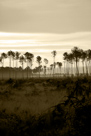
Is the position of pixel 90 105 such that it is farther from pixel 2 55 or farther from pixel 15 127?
pixel 2 55

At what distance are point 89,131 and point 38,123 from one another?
1726 millimetres

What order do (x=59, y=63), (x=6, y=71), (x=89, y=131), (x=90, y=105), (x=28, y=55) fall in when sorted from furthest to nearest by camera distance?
(x=6, y=71), (x=59, y=63), (x=28, y=55), (x=90, y=105), (x=89, y=131)

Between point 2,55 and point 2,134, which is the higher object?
point 2,55

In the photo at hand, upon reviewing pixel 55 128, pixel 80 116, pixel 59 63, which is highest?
pixel 59 63

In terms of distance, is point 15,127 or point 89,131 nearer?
point 89,131

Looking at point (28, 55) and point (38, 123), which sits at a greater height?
point (28, 55)

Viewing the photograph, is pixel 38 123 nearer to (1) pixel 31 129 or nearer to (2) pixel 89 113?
(1) pixel 31 129

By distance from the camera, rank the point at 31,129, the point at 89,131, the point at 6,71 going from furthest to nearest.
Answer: the point at 6,71, the point at 31,129, the point at 89,131

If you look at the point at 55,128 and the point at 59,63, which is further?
the point at 59,63

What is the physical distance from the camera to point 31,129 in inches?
229

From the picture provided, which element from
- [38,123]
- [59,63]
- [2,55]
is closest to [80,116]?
[38,123]

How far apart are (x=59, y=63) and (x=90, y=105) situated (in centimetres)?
12695

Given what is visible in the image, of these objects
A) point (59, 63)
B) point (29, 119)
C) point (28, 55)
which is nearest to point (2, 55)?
point (28, 55)

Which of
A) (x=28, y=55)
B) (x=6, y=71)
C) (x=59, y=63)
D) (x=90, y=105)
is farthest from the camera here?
(x=6, y=71)
